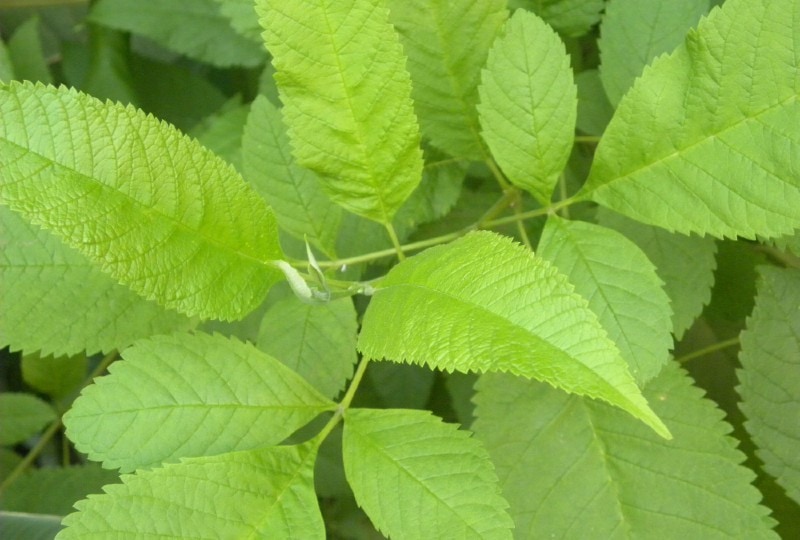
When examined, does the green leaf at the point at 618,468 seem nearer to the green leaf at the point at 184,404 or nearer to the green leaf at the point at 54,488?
the green leaf at the point at 184,404

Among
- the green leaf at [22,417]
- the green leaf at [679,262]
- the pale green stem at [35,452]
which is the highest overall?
the green leaf at [679,262]

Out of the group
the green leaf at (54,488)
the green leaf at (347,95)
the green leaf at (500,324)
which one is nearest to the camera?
the green leaf at (500,324)

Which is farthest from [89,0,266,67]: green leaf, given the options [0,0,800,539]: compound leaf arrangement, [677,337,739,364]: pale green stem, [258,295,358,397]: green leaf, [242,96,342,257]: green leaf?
[677,337,739,364]: pale green stem

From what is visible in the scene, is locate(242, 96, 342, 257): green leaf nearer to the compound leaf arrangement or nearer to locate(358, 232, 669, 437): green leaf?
the compound leaf arrangement

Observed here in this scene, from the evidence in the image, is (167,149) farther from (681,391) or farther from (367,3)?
(681,391)

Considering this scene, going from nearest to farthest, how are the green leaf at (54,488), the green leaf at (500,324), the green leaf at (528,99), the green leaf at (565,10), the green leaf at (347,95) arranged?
1. the green leaf at (500,324)
2. the green leaf at (347,95)
3. the green leaf at (528,99)
4. the green leaf at (565,10)
5. the green leaf at (54,488)

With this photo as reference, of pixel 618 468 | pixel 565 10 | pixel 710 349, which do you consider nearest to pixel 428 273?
pixel 618 468

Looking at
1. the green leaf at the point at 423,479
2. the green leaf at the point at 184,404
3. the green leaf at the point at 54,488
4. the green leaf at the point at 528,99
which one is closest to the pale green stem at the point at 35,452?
the green leaf at the point at 54,488
